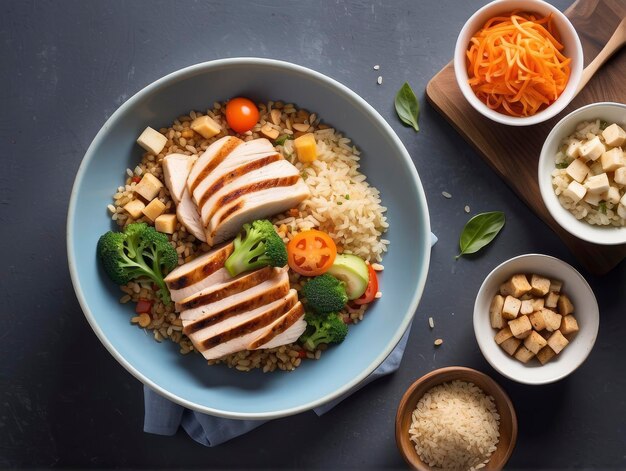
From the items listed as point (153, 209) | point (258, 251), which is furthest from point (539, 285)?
point (153, 209)

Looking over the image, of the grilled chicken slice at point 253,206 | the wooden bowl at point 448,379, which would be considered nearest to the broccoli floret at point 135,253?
the grilled chicken slice at point 253,206

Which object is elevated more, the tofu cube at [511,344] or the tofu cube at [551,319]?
the tofu cube at [551,319]

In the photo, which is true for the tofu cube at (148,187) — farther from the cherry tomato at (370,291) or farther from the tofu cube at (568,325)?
the tofu cube at (568,325)

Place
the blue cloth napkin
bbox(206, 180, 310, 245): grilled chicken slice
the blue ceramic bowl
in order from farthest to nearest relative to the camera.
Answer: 1. the blue cloth napkin
2. the blue ceramic bowl
3. bbox(206, 180, 310, 245): grilled chicken slice

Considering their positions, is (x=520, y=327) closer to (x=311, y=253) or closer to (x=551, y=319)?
(x=551, y=319)

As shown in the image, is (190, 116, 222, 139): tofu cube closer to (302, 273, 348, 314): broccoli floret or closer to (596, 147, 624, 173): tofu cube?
(302, 273, 348, 314): broccoli floret

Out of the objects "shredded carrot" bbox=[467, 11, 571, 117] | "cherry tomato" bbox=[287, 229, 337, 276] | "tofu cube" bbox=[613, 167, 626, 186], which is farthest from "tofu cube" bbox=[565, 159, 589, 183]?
"cherry tomato" bbox=[287, 229, 337, 276]
